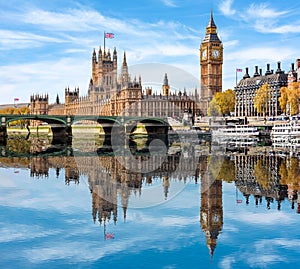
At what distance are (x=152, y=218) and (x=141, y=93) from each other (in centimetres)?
10224

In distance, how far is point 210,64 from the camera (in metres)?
129

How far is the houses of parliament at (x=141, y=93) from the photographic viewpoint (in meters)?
117

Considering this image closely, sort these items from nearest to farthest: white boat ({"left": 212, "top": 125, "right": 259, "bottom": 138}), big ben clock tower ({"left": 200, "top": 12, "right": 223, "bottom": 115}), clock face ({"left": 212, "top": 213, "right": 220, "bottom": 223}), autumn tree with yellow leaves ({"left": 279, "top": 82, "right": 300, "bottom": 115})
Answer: clock face ({"left": 212, "top": 213, "right": 220, "bottom": 223}) → white boat ({"left": 212, "top": 125, "right": 259, "bottom": 138}) → autumn tree with yellow leaves ({"left": 279, "top": 82, "right": 300, "bottom": 115}) → big ben clock tower ({"left": 200, "top": 12, "right": 223, "bottom": 115})

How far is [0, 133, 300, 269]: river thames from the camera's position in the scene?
1238 cm

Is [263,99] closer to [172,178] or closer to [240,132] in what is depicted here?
[240,132]

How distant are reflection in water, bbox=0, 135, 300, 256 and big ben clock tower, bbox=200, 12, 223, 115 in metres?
92.8

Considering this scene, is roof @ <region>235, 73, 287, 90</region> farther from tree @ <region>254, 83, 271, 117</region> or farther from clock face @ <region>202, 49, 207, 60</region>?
clock face @ <region>202, 49, 207, 60</region>

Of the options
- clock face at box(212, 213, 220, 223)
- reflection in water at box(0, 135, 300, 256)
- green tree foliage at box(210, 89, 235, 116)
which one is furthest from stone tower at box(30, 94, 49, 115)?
clock face at box(212, 213, 220, 223)

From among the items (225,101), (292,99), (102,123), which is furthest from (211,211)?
(225,101)

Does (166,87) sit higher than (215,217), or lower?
higher

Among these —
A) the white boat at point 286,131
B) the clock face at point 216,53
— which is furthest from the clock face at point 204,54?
the white boat at point 286,131

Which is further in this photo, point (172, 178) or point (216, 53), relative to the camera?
point (216, 53)

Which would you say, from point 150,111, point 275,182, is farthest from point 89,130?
point 275,182

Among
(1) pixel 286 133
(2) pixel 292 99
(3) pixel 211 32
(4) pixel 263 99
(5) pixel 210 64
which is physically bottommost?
(1) pixel 286 133
